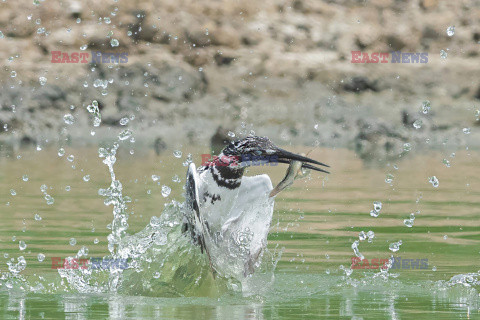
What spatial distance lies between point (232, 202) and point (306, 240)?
1.94 m

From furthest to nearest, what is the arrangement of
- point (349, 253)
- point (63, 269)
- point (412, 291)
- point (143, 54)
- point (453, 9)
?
point (453, 9) < point (143, 54) < point (349, 253) < point (63, 269) < point (412, 291)

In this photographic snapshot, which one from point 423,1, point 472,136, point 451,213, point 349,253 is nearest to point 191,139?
point 472,136

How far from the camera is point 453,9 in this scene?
29625 millimetres

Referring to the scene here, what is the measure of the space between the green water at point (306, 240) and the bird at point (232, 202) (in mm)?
373

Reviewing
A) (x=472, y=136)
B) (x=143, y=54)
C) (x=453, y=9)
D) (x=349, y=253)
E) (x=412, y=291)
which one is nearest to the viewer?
(x=412, y=291)

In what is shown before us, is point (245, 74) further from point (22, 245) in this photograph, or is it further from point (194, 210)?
point (194, 210)

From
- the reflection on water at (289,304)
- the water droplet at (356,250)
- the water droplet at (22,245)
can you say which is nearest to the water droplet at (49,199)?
the water droplet at (22,245)

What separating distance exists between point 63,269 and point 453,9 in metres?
23.3

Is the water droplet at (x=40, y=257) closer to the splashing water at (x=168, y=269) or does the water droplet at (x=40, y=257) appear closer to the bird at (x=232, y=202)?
the splashing water at (x=168, y=269)

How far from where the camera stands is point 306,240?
9930 mm

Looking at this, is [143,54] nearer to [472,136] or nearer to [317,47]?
[317,47]

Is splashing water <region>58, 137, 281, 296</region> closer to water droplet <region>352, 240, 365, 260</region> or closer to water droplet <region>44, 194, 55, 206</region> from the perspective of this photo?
water droplet <region>352, 240, 365, 260</region>

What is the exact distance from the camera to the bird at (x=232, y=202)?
26.2 feet

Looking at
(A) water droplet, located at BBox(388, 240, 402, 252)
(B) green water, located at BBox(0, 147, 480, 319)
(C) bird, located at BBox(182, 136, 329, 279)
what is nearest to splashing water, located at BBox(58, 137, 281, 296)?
(C) bird, located at BBox(182, 136, 329, 279)
